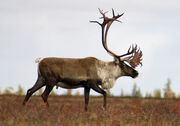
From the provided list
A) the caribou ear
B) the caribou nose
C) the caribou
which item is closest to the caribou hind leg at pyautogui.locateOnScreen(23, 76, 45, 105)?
the caribou

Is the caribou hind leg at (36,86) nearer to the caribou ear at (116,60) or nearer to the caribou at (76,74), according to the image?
the caribou at (76,74)

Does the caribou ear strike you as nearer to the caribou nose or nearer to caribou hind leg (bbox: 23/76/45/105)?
the caribou nose

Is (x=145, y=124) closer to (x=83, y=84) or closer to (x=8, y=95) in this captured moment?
(x=83, y=84)

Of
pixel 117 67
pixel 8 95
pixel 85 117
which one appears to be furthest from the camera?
pixel 8 95

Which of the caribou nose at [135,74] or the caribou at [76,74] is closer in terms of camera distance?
the caribou at [76,74]

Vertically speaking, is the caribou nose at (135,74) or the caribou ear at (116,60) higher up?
the caribou ear at (116,60)

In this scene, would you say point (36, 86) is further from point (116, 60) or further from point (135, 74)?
point (135, 74)

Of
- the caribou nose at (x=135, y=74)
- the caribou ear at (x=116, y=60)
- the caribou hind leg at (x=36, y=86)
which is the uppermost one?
the caribou ear at (x=116, y=60)

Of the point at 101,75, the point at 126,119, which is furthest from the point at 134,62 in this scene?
the point at 126,119

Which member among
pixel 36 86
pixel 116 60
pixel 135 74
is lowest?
pixel 36 86

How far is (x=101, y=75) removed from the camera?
1201 cm

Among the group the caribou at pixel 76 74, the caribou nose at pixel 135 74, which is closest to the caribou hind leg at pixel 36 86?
the caribou at pixel 76 74

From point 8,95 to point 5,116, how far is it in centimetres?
853

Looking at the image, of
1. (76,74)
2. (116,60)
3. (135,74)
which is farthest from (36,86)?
(135,74)
